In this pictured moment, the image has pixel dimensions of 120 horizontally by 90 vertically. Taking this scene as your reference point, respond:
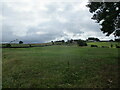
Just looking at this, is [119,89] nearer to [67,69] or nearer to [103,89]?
[103,89]

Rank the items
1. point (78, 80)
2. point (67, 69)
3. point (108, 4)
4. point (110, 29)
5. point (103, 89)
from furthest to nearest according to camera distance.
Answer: point (110, 29), point (108, 4), point (67, 69), point (78, 80), point (103, 89)

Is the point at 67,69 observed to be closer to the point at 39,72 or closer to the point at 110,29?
the point at 39,72

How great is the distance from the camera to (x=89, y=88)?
8.54 metres

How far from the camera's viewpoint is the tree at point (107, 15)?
52.2 feet

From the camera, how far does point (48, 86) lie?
873 centimetres

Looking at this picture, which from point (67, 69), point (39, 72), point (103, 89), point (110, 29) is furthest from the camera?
point (110, 29)

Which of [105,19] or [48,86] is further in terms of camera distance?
[105,19]

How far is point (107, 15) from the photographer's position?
1684 cm

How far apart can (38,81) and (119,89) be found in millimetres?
4745

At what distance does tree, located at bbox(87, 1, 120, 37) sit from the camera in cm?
1590

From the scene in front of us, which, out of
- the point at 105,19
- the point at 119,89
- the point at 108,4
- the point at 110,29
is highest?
the point at 108,4

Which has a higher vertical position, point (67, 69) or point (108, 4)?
point (108, 4)

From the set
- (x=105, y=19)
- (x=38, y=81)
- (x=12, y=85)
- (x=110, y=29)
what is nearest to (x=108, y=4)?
(x=105, y=19)

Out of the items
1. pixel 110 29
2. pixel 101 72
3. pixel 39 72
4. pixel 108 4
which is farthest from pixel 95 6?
pixel 39 72
